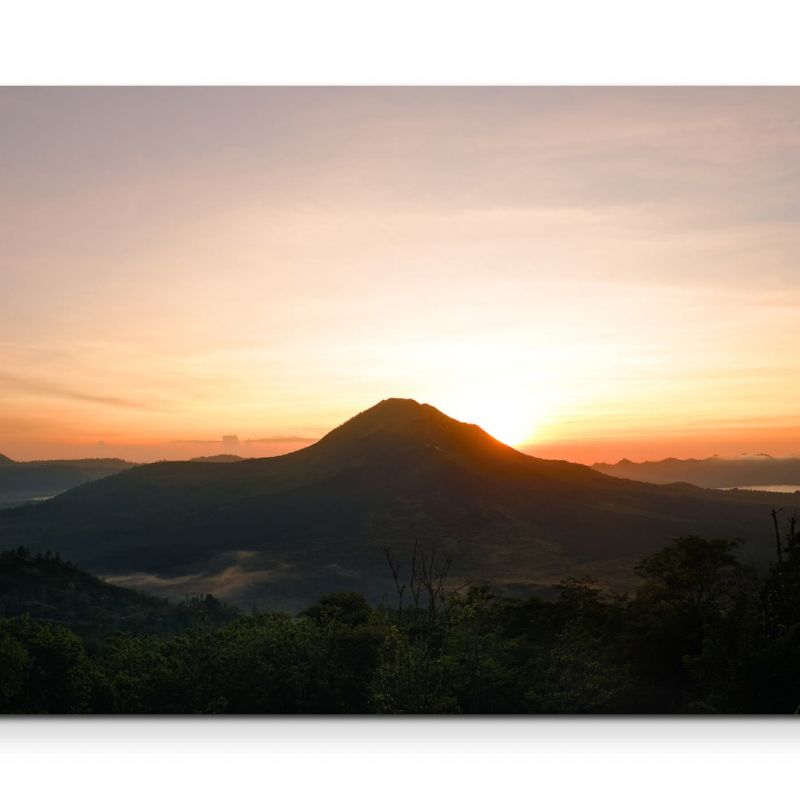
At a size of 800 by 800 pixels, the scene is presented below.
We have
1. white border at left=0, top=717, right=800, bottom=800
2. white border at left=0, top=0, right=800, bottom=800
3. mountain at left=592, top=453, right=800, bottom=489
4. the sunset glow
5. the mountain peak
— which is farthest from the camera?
the mountain peak


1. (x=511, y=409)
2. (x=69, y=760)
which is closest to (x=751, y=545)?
(x=511, y=409)

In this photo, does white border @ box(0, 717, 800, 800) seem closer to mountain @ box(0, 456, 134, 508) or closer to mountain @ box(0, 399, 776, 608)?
mountain @ box(0, 399, 776, 608)

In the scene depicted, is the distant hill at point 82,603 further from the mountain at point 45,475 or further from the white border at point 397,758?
the white border at point 397,758

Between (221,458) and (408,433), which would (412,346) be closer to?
(221,458)

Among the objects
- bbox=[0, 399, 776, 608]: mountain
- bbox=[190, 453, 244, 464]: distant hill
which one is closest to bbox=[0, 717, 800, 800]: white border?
bbox=[0, 399, 776, 608]: mountain
